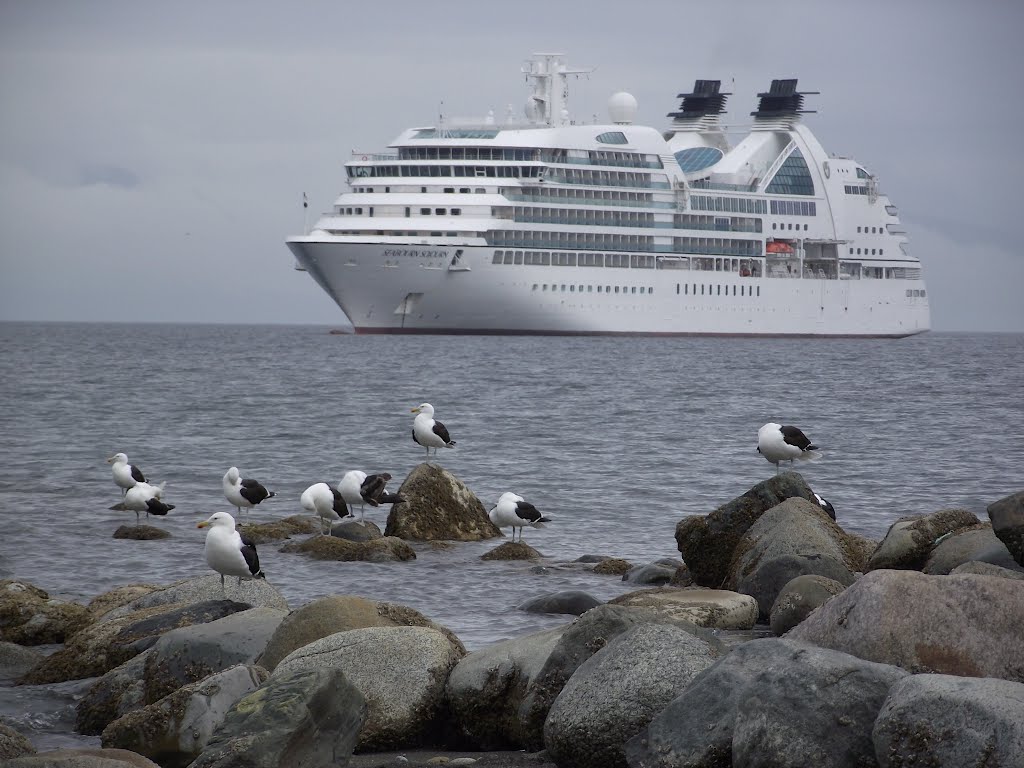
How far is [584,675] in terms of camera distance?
7.02m

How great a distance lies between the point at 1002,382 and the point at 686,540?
1740 inches

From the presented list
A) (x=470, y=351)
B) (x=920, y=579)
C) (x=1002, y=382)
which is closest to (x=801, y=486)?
(x=920, y=579)

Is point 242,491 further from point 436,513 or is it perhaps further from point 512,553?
point 512,553

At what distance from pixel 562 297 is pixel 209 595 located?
69.3 metres

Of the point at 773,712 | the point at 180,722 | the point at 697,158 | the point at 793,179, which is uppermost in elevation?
the point at 697,158

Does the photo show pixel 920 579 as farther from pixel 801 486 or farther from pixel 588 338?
pixel 588 338

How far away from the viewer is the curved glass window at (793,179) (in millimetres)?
93875

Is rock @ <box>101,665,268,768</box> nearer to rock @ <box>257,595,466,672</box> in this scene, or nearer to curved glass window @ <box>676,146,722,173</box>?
rock @ <box>257,595,466,672</box>

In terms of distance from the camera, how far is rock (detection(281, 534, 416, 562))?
45.5 ft

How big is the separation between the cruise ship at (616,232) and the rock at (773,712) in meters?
66.7

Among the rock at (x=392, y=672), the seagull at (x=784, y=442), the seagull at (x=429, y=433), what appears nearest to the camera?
the rock at (x=392, y=672)

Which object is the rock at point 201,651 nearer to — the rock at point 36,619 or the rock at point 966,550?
the rock at point 36,619

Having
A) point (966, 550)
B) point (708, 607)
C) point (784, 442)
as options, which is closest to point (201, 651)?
point (708, 607)

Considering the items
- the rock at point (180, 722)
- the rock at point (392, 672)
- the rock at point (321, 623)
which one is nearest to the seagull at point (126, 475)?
the rock at point (321, 623)
